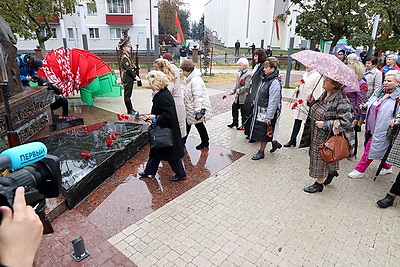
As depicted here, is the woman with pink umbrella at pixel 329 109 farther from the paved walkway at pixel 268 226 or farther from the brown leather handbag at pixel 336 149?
the paved walkway at pixel 268 226

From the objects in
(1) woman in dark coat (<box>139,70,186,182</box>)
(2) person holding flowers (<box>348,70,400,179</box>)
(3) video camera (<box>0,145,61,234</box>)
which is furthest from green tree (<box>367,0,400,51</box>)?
(3) video camera (<box>0,145,61,234</box>)

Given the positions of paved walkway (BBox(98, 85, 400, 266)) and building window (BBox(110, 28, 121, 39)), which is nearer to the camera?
paved walkway (BBox(98, 85, 400, 266))

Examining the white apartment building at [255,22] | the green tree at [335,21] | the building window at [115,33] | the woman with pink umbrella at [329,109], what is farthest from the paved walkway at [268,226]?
the white apartment building at [255,22]

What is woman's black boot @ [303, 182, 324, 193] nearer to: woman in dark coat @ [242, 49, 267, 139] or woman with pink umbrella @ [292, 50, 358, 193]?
woman with pink umbrella @ [292, 50, 358, 193]

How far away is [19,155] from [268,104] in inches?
162

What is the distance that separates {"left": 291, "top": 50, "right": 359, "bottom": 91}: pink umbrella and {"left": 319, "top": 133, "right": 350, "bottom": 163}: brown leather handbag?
2.16ft

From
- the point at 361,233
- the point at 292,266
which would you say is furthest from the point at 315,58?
the point at 292,266

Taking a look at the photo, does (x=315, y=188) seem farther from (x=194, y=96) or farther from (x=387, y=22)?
(x=387, y=22)

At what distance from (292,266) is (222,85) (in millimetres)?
10962

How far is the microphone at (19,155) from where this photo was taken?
1101 millimetres

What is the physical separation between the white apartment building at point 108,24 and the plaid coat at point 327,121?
25.4 meters

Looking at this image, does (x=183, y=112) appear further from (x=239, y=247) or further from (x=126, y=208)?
(x=239, y=247)

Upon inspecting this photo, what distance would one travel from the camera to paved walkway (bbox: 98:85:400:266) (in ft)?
9.27

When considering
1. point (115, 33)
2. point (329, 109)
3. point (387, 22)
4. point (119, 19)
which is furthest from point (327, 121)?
point (115, 33)
